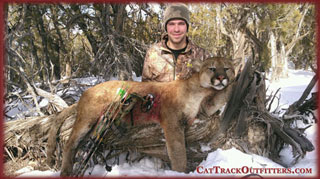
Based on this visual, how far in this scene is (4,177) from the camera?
291 cm

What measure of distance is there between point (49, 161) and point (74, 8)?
797cm

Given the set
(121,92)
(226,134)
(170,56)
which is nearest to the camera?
(121,92)

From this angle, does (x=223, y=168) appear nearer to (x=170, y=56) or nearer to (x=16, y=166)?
(x=170, y=56)

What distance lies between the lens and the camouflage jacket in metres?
3.60

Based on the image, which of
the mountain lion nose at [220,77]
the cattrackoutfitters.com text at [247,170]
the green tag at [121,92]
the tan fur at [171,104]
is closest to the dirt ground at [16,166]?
the tan fur at [171,104]

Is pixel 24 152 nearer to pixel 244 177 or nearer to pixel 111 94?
pixel 111 94

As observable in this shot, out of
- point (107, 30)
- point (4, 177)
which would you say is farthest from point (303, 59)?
point (4, 177)

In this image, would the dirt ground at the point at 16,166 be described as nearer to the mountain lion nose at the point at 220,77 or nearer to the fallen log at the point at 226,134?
the fallen log at the point at 226,134

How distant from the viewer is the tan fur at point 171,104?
234cm

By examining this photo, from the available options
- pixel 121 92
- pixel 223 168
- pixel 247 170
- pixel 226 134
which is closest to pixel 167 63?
pixel 121 92

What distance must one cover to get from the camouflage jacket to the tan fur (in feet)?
3.22

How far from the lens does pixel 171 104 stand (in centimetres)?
245

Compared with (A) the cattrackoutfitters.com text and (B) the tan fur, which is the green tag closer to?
(B) the tan fur

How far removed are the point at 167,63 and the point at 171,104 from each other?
Answer: 1.34m
